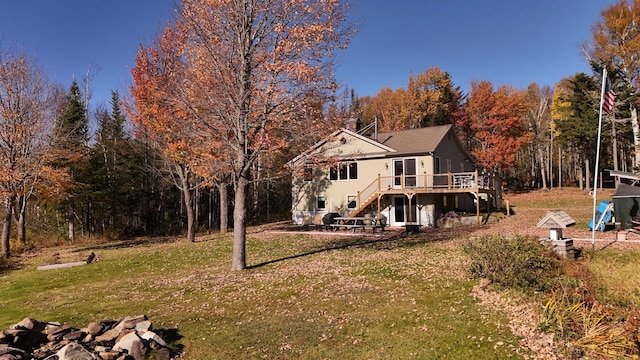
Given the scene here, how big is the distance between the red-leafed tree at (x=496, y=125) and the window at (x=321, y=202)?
2065 centimetres

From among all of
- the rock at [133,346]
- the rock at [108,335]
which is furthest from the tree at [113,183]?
the rock at [133,346]

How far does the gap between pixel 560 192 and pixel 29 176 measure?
4403cm

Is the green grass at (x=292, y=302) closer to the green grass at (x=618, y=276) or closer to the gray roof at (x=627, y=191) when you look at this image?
the green grass at (x=618, y=276)

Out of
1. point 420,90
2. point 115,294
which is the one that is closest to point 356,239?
point 115,294

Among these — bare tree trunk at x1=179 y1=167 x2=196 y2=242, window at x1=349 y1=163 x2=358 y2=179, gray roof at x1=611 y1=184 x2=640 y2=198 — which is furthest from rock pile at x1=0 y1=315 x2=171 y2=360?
window at x1=349 y1=163 x2=358 y2=179

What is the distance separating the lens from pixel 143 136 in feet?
69.7

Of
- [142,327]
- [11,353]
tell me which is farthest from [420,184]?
[11,353]

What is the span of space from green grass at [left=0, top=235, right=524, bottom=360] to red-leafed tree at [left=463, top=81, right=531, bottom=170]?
28.1 meters

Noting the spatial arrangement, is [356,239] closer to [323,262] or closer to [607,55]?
[323,262]

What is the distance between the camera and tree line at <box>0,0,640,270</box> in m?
11.9

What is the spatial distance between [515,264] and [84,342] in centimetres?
853

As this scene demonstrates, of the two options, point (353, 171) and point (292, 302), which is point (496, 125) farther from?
point (292, 302)

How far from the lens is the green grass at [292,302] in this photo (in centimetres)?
609

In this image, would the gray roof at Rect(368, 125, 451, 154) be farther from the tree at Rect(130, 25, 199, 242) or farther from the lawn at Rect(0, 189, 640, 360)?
the tree at Rect(130, 25, 199, 242)
